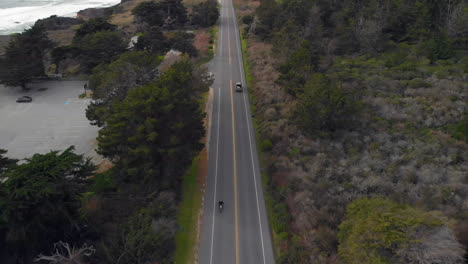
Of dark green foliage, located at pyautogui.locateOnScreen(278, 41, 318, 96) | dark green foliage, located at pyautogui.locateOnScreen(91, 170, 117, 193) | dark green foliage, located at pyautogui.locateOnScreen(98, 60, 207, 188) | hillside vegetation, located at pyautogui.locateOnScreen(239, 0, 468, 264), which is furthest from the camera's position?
dark green foliage, located at pyautogui.locateOnScreen(278, 41, 318, 96)

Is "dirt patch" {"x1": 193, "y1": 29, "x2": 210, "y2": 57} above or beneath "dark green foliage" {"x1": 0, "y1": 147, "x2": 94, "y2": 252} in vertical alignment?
above

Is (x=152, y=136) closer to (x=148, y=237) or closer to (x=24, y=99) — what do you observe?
(x=148, y=237)

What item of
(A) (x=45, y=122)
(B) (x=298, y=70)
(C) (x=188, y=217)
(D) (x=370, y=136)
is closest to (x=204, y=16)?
(B) (x=298, y=70)

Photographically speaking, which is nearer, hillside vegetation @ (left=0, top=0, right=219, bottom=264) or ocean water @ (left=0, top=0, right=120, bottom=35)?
hillside vegetation @ (left=0, top=0, right=219, bottom=264)

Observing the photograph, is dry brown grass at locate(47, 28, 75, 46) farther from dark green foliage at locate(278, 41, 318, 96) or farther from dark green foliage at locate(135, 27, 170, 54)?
dark green foliage at locate(278, 41, 318, 96)

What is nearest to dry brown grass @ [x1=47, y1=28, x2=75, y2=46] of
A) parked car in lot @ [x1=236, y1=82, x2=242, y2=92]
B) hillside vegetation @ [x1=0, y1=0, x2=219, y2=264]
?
hillside vegetation @ [x1=0, y1=0, x2=219, y2=264]

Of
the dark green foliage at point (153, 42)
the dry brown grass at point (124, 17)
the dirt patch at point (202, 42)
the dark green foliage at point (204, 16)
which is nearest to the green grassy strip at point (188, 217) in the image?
the dark green foliage at point (153, 42)

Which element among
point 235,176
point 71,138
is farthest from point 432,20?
point 71,138
